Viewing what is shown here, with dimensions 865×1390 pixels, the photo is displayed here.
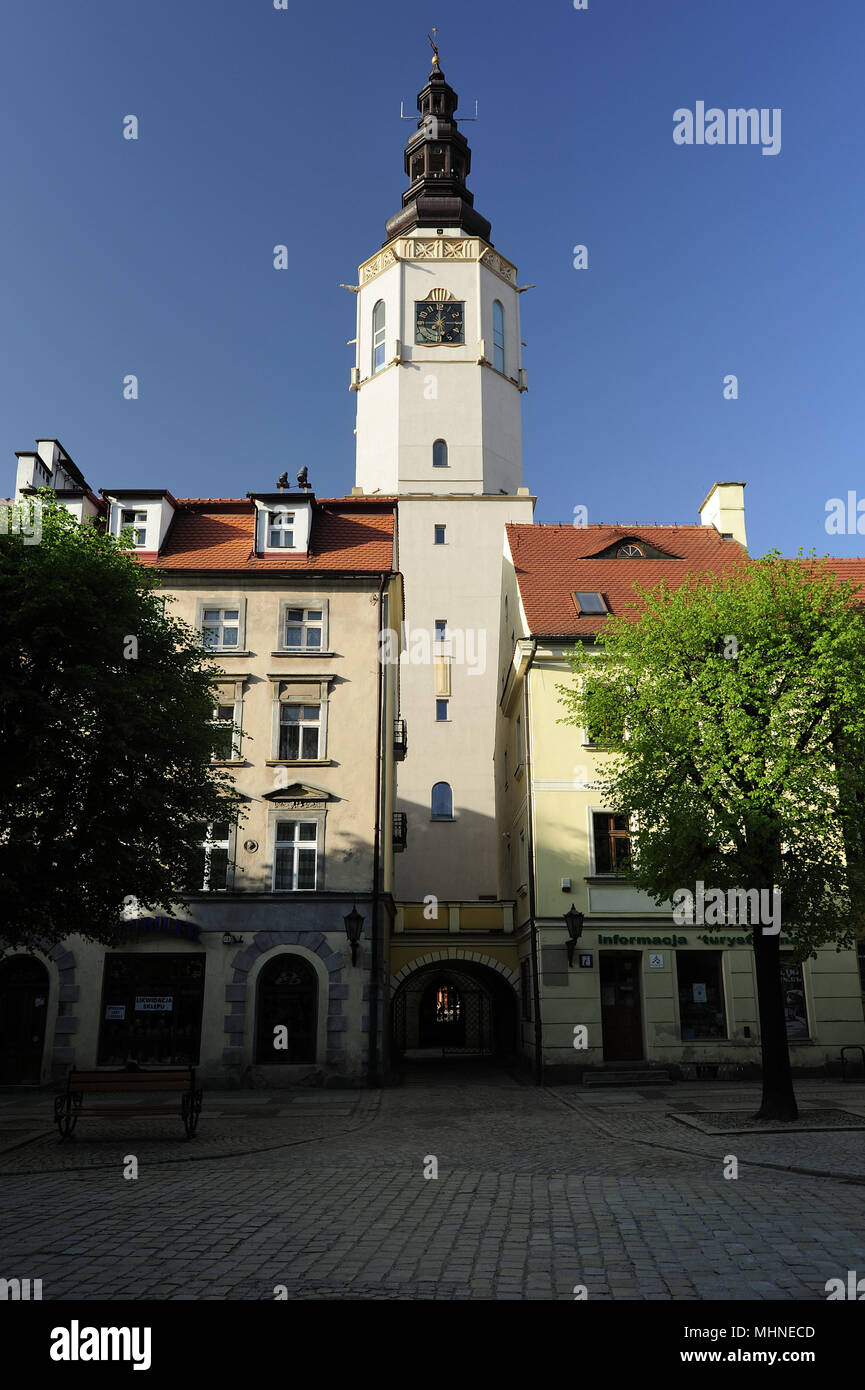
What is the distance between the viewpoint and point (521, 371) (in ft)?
163

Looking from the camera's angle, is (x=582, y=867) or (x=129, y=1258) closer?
(x=129, y=1258)

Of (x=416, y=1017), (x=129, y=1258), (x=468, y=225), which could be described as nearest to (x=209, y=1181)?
(x=129, y=1258)

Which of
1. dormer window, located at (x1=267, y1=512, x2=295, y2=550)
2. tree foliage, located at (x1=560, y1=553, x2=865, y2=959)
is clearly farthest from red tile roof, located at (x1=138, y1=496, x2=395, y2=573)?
tree foliage, located at (x1=560, y1=553, x2=865, y2=959)

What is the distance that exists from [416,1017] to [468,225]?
39.3m

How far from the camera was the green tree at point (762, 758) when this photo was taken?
17.1 meters

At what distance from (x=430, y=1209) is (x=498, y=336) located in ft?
148

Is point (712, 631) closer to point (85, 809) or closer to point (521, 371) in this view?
point (85, 809)

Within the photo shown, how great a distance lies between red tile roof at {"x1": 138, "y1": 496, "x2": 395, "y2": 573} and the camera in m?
27.6

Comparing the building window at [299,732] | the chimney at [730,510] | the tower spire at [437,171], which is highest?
the tower spire at [437,171]

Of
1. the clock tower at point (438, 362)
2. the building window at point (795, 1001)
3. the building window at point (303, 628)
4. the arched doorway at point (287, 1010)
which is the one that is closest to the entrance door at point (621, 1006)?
the building window at point (795, 1001)

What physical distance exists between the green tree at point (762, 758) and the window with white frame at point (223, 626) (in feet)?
38.7

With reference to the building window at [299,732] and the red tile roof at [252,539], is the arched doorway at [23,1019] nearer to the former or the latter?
the building window at [299,732]

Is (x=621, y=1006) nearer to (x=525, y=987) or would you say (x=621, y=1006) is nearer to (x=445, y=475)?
(x=525, y=987)

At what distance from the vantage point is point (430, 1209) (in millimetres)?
10312
